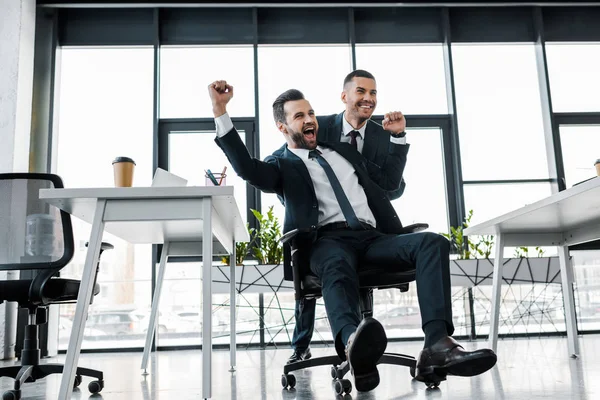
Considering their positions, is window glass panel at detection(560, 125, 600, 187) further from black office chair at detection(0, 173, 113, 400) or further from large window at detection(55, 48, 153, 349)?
black office chair at detection(0, 173, 113, 400)

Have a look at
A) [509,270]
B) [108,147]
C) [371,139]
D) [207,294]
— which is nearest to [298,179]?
[371,139]

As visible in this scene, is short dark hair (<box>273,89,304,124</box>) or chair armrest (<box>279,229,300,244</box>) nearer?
chair armrest (<box>279,229,300,244</box>)

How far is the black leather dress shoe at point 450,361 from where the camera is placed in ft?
4.45

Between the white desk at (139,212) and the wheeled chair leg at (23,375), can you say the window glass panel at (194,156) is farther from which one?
the white desk at (139,212)

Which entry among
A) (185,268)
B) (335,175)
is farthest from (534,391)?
(185,268)

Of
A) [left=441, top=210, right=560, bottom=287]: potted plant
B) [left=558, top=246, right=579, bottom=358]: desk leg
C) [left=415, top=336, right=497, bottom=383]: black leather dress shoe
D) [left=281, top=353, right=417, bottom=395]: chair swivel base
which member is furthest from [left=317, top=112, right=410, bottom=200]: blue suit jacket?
[left=441, top=210, right=560, bottom=287]: potted plant

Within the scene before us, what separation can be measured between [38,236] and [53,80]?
107 inches

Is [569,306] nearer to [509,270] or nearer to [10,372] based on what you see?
[509,270]

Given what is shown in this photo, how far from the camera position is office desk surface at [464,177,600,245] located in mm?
2014

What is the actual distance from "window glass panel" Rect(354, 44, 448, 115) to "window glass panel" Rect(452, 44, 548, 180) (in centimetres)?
17

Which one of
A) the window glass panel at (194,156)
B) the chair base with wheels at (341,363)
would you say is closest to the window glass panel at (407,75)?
the window glass panel at (194,156)

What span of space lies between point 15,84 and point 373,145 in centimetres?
296

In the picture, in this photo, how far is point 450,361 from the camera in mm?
1388

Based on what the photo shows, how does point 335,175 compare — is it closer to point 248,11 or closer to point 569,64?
point 248,11
